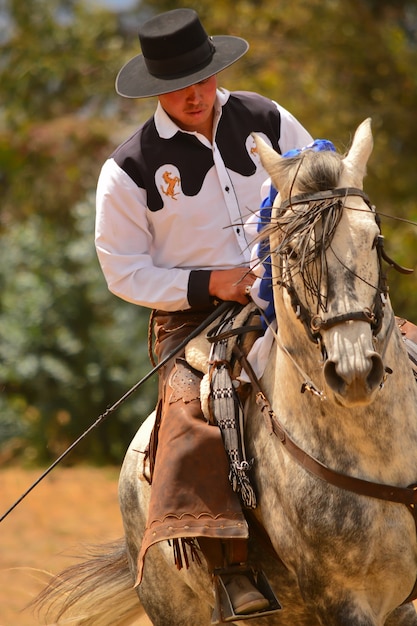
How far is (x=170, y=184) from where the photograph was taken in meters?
4.62

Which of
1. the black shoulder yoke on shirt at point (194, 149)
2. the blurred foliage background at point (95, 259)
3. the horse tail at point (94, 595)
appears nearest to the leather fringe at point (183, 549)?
the horse tail at point (94, 595)

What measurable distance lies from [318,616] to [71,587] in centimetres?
197

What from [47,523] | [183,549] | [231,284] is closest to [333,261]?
[231,284]

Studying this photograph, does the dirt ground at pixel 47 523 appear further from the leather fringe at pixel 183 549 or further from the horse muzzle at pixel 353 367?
the horse muzzle at pixel 353 367

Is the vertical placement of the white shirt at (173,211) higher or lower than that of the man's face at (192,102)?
lower

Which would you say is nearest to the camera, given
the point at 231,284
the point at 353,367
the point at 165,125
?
the point at 353,367

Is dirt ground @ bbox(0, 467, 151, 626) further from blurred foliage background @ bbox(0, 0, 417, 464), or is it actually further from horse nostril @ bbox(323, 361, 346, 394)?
horse nostril @ bbox(323, 361, 346, 394)

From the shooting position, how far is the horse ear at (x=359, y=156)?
12.1 ft

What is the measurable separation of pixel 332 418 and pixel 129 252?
53.9 inches

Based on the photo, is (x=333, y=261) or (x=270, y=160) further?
(x=270, y=160)

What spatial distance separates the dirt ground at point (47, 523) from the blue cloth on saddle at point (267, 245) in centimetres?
428

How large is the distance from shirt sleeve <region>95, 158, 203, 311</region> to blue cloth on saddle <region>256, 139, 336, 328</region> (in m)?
0.39

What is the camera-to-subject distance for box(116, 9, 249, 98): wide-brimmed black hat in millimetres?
4570

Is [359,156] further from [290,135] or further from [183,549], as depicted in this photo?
[183,549]
